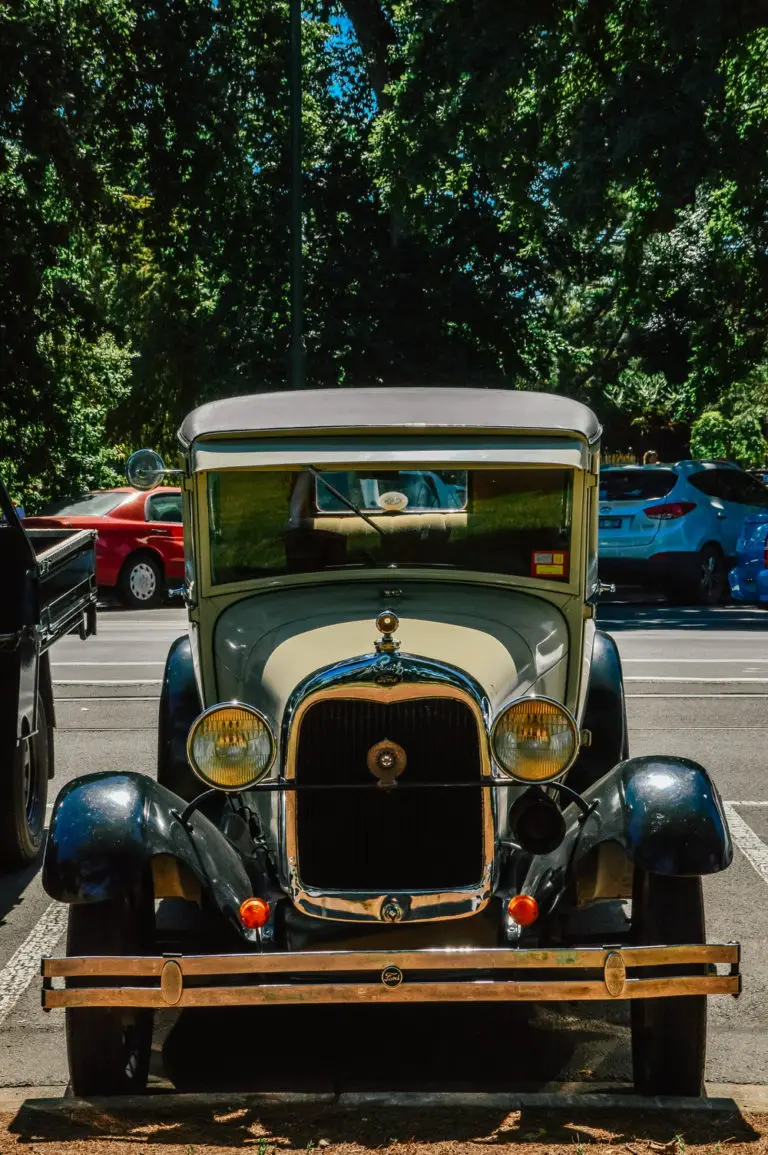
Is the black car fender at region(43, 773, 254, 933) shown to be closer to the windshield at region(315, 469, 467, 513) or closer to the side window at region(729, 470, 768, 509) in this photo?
the windshield at region(315, 469, 467, 513)

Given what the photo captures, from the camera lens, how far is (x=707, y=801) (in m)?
4.50

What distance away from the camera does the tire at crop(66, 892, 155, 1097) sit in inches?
169

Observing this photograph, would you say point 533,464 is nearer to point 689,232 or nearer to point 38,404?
point 38,404

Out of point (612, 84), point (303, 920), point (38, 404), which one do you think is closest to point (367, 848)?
point (303, 920)

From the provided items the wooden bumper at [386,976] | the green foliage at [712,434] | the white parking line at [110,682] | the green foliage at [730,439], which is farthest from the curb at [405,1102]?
the green foliage at [712,434]

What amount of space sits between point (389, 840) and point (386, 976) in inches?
18.7

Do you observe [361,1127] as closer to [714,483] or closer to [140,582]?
[140,582]

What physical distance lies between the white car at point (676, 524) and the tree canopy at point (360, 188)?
10.6ft

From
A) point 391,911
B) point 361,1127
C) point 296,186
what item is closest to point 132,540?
point 296,186

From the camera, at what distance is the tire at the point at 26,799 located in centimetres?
666

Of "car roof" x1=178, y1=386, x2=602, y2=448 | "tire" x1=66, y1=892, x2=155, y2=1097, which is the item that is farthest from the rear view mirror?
"tire" x1=66, y1=892, x2=155, y2=1097

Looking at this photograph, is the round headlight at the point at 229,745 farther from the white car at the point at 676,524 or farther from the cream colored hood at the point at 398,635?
the white car at the point at 676,524

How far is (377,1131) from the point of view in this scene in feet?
13.2

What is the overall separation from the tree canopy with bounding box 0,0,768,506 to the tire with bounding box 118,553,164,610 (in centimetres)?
330
